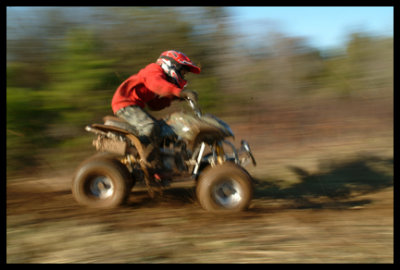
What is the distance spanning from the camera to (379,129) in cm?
1094

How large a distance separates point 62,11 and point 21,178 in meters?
3.23

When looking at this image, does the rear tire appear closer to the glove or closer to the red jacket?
the red jacket

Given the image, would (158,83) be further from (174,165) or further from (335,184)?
(335,184)

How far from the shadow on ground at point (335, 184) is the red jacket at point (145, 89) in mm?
2080

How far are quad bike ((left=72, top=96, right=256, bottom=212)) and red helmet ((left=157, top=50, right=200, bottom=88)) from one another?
0.41m

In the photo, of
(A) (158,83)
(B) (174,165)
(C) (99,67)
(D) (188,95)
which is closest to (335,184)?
(B) (174,165)

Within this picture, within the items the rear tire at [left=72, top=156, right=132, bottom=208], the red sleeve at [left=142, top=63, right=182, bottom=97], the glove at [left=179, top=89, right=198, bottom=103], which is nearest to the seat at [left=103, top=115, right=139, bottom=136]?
the rear tire at [left=72, top=156, right=132, bottom=208]

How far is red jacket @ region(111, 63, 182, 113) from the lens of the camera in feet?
16.4

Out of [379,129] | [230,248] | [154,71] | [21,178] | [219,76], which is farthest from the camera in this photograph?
[379,129]

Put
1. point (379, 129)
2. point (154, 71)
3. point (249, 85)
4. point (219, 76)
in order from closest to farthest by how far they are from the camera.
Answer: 1. point (154, 71)
2. point (219, 76)
3. point (249, 85)
4. point (379, 129)

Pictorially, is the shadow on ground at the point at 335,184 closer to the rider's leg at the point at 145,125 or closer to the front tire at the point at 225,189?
the front tire at the point at 225,189

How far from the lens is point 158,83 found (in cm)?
499
